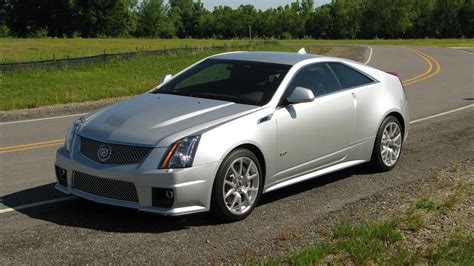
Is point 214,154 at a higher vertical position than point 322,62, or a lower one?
lower

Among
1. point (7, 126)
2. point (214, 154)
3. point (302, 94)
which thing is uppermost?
point (302, 94)

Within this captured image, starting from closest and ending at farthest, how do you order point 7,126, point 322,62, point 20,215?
point 20,215
point 322,62
point 7,126

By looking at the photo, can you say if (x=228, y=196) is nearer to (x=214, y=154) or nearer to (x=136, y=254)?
(x=214, y=154)

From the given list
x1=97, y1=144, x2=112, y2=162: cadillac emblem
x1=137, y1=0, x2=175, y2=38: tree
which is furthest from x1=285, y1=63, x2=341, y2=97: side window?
x1=137, y1=0, x2=175, y2=38: tree

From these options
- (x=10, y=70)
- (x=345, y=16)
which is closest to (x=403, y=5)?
(x=345, y=16)

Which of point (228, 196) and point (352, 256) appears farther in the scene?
point (228, 196)

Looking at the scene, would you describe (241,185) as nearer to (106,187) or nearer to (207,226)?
(207,226)

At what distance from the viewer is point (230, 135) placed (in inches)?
222

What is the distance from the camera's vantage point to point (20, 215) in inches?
231

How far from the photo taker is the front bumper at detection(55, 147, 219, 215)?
17.4 ft

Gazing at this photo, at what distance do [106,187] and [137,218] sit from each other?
0.52 metres

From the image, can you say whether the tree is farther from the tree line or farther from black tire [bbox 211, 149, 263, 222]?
black tire [bbox 211, 149, 263, 222]

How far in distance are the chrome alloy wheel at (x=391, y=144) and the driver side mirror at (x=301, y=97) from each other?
1837 millimetres

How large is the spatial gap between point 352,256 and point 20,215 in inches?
126
